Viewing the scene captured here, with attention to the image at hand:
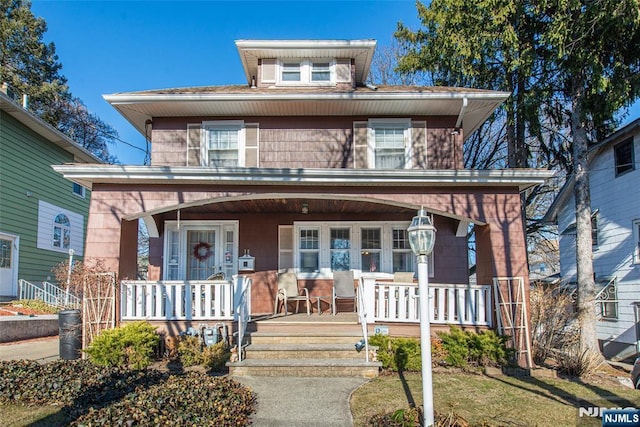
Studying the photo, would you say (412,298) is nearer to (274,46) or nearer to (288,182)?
(288,182)

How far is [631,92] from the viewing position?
1050 cm

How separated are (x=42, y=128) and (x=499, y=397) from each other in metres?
15.5

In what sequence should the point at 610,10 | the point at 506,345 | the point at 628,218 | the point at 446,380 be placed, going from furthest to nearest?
the point at 628,218
the point at 610,10
the point at 506,345
the point at 446,380

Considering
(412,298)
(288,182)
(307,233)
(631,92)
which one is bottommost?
(412,298)

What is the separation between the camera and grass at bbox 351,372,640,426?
16.8ft

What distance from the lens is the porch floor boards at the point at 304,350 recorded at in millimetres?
6797

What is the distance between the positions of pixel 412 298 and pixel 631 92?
742 centimetres

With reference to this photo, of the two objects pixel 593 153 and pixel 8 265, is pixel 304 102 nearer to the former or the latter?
pixel 593 153

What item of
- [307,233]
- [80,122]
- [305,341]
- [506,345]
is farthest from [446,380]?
[80,122]

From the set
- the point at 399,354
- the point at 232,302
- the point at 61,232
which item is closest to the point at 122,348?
the point at 232,302

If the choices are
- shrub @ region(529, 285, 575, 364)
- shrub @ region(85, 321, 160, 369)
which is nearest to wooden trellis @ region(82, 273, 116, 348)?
shrub @ region(85, 321, 160, 369)

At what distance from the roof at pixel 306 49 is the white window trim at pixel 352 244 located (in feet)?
14.0

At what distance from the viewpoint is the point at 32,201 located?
48.9 ft

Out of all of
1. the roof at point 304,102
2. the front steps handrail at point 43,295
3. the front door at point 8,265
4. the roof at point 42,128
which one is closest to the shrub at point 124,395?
the roof at point 304,102
